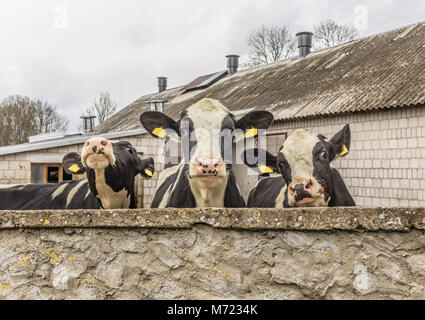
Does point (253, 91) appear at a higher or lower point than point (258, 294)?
higher

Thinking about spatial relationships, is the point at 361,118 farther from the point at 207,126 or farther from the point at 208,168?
the point at 208,168

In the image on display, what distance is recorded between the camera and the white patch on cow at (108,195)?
5473mm

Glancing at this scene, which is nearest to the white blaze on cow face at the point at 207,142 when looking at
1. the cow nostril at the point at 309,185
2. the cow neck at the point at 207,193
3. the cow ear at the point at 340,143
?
the cow neck at the point at 207,193

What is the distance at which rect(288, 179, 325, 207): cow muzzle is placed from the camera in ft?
16.1

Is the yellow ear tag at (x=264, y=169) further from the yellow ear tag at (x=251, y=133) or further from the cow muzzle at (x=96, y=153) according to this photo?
the cow muzzle at (x=96, y=153)

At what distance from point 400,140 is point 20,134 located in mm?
28651

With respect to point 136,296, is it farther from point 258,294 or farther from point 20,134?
point 20,134

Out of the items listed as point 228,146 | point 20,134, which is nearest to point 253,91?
point 228,146

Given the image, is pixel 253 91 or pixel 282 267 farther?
pixel 253 91

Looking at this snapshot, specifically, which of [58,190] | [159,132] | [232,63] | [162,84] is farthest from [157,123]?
[162,84]

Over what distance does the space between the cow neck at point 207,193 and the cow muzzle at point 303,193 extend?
63cm

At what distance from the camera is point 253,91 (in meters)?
18.5

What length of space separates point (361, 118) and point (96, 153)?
8573 mm

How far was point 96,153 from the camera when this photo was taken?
203 inches
